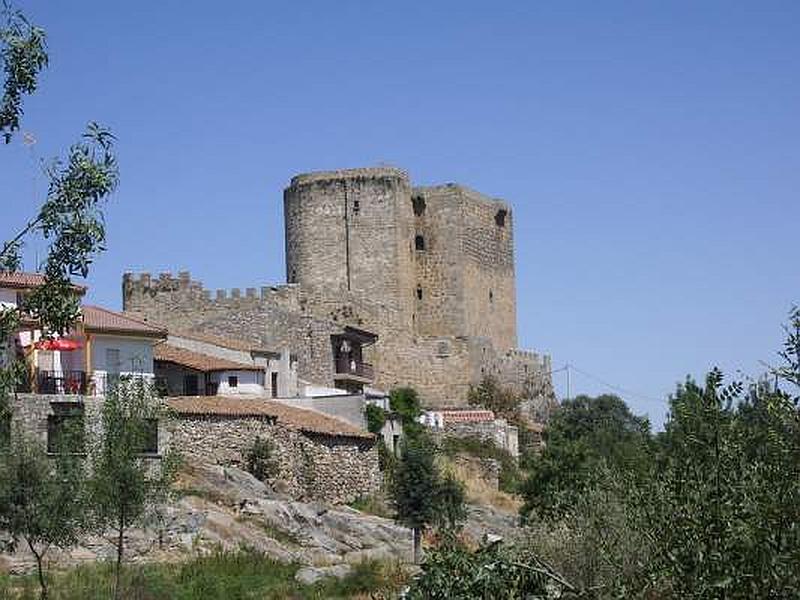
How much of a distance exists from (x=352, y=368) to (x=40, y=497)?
32237 mm

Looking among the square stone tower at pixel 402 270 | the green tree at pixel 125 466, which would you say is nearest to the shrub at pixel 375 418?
the square stone tower at pixel 402 270

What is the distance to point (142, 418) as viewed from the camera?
3048cm

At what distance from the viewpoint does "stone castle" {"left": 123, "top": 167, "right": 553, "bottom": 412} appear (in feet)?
214

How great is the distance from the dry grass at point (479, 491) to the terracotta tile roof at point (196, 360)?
25.5 feet

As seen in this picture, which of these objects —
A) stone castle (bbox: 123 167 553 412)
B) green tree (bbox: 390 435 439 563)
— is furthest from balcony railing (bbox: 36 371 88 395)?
stone castle (bbox: 123 167 553 412)

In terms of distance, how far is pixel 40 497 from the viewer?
28.7 meters

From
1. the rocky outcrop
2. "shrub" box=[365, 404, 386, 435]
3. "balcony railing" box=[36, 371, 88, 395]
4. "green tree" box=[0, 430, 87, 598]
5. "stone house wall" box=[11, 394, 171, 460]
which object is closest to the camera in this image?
"green tree" box=[0, 430, 87, 598]

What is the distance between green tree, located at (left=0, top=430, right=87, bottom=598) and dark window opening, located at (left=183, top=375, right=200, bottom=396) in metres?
19.0

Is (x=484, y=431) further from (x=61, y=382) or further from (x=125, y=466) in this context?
(x=125, y=466)

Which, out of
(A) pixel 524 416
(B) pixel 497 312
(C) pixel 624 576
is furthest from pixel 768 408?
(B) pixel 497 312

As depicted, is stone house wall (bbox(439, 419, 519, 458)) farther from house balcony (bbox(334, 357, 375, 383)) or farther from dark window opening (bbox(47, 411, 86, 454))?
dark window opening (bbox(47, 411, 86, 454))

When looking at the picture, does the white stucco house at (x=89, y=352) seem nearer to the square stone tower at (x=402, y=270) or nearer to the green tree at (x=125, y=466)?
the green tree at (x=125, y=466)

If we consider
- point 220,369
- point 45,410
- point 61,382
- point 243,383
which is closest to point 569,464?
point 243,383

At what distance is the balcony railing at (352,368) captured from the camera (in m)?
59.5
